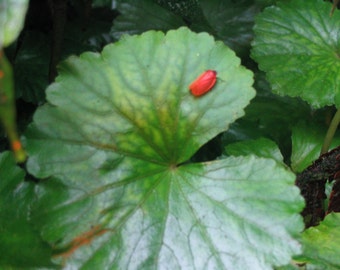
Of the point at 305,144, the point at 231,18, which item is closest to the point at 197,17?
the point at 231,18

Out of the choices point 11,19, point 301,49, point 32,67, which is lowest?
point 32,67

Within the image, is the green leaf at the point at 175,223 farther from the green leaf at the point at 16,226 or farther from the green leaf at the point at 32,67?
the green leaf at the point at 32,67

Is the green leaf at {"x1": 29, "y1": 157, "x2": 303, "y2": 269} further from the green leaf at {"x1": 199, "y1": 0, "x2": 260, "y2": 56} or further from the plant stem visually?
the green leaf at {"x1": 199, "y1": 0, "x2": 260, "y2": 56}

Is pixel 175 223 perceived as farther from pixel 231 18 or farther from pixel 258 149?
pixel 231 18

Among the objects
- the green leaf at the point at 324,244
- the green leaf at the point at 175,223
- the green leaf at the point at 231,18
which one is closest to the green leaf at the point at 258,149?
the green leaf at the point at 324,244

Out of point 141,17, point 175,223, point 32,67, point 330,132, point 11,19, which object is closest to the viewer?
point 11,19

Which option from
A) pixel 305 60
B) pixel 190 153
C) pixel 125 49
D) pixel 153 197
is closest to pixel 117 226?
pixel 153 197
